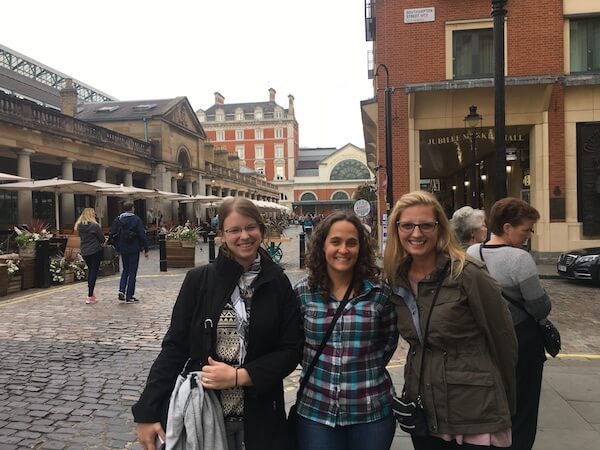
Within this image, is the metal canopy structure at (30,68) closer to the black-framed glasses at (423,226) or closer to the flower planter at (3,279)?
the flower planter at (3,279)

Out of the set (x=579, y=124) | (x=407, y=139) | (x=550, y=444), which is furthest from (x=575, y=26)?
(x=550, y=444)

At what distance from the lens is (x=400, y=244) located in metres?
2.22

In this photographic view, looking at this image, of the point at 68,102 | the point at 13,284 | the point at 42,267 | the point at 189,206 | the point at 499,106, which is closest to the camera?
the point at 499,106

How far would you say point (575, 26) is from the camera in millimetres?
14906

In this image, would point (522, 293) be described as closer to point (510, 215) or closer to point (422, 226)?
point (510, 215)

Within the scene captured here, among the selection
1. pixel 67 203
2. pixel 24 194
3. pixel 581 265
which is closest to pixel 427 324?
pixel 581 265

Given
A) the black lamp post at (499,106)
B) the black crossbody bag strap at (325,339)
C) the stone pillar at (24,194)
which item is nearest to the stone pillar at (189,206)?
the stone pillar at (24,194)

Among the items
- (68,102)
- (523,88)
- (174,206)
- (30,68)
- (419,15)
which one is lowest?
(174,206)

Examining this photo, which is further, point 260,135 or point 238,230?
point 260,135

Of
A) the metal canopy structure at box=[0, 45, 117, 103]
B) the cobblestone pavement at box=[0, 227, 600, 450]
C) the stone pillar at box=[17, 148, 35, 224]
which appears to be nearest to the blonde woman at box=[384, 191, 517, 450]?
the cobblestone pavement at box=[0, 227, 600, 450]

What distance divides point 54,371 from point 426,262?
4719 mm

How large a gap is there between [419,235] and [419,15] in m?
15.5

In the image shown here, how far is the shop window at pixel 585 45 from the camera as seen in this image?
14758mm

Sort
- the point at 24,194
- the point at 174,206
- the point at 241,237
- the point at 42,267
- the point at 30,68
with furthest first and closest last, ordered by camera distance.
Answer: the point at 30,68 < the point at 174,206 < the point at 24,194 < the point at 42,267 < the point at 241,237
